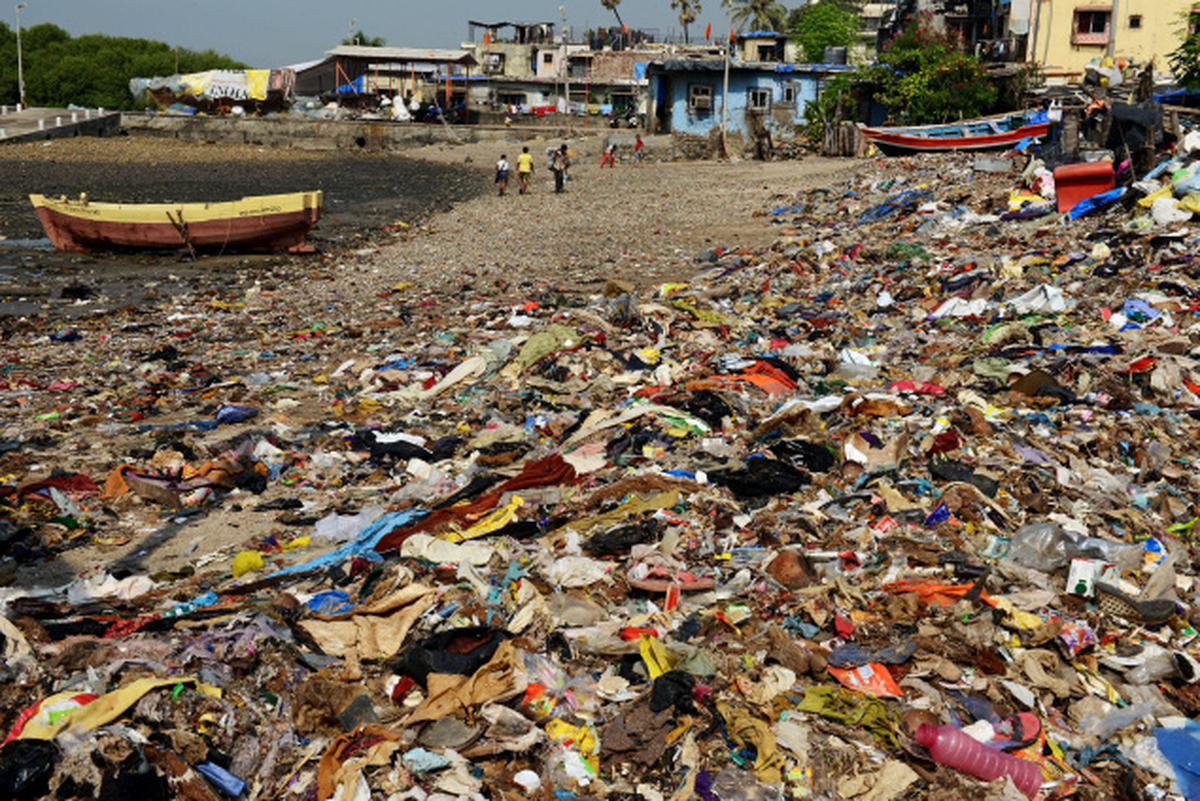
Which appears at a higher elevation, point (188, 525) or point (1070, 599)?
point (1070, 599)

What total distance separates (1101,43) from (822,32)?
61.8 feet

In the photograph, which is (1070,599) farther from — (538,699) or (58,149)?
(58,149)

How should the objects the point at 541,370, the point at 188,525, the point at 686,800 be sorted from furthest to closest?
the point at 541,370 < the point at 188,525 < the point at 686,800

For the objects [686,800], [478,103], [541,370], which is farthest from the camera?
[478,103]

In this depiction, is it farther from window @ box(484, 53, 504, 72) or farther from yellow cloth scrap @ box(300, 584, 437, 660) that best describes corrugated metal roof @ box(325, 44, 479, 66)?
yellow cloth scrap @ box(300, 584, 437, 660)

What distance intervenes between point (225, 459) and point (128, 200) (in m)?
23.9

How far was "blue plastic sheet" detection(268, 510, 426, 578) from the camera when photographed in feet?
18.9

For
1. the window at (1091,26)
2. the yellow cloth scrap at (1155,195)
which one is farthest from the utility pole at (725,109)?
the yellow cloth scrap at (1155,195)

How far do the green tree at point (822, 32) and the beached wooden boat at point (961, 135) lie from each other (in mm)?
22403

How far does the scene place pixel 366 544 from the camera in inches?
239

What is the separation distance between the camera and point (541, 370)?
9.28 m

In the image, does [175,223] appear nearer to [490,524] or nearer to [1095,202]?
[1095,202]

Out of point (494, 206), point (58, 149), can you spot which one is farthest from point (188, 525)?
point (58, 149)

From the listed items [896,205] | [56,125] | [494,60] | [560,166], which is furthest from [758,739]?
[494,60]
